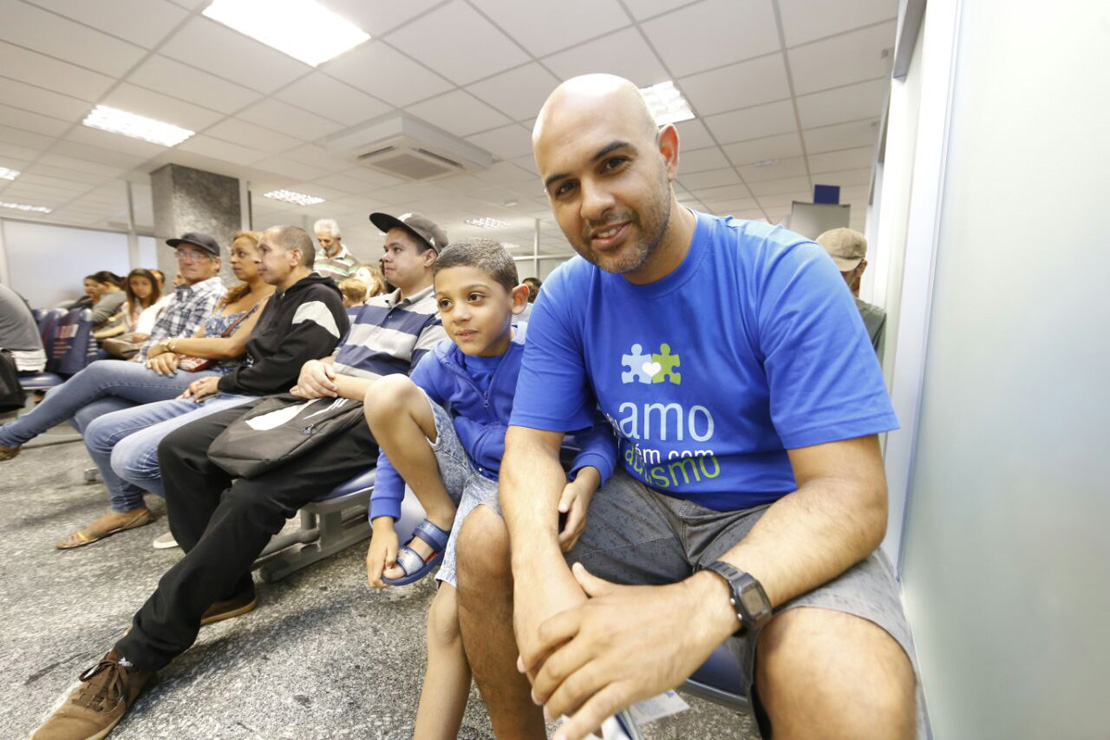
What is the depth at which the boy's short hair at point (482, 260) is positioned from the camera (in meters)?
1.15

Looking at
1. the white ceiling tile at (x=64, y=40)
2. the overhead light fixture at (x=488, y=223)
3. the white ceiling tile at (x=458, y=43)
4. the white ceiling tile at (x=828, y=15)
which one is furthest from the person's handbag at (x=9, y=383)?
the overhead light fixture at (x=488, y=223)

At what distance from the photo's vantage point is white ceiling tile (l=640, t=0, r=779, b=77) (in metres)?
2.53

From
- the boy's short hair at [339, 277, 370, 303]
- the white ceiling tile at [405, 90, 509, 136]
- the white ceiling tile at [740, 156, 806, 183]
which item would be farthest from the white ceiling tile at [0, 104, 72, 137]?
the white ceiling tile at [740, 156, 806, 183]

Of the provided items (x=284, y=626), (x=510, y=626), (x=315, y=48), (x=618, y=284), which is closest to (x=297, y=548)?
(x=284, y=626)

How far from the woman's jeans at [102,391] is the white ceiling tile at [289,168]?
12.3 ft

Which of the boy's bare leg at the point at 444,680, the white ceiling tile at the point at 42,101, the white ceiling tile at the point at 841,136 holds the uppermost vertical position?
the white ceiling tile at the point at 42,101

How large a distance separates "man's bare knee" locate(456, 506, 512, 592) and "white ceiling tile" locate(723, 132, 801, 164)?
14.9 feet

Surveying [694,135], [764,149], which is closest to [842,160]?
[764,149]

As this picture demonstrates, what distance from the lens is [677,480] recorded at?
31.3 inches

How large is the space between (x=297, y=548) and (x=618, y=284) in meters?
1.58

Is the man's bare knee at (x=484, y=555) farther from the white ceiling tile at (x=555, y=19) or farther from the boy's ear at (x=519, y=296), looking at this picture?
the white ceiling tile at (x=555, y=19)

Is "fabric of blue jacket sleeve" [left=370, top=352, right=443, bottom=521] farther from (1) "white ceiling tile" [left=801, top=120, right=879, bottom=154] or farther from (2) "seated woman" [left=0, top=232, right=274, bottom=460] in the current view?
(1) "white ceiling tile" [left=801, top=120, right=879, bottom=154]

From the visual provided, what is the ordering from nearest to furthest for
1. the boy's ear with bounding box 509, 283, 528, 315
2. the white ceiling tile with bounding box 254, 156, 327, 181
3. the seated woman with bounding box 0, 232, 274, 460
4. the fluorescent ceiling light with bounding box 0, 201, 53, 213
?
1. the boy's ear with bounding box 509, 283, 528, 315
2. the seated woman with bounding box 0, 232, 274, 460
3. the white ceiling tile with bounding box 254, 156, 327, 181
4. the fluorescent ceiling light with bounding box 0, 201, 53, 213

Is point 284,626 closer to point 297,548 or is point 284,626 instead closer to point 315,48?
point 297,548
